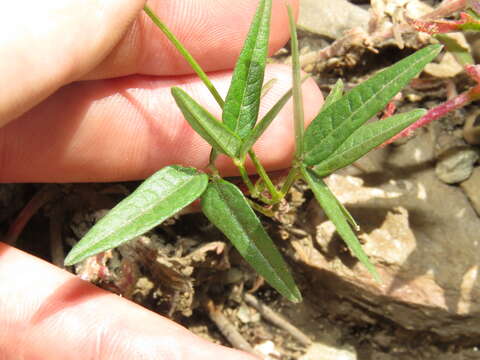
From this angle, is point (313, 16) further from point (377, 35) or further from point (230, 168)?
point (230, 168)

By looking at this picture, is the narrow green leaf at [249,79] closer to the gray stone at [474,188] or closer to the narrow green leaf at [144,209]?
the narrow green leaf at [144,209]

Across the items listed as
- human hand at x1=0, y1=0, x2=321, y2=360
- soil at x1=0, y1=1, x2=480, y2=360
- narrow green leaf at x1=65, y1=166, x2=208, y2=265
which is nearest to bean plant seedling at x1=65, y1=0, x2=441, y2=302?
narrow green leaf at x1=65, y1=166, x2=208, y2=265

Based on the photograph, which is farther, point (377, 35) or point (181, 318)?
point (181, 318)

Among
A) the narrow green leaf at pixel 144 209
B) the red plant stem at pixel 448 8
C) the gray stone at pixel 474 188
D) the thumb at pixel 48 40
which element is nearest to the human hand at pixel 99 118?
the thumb at pixel 48 40

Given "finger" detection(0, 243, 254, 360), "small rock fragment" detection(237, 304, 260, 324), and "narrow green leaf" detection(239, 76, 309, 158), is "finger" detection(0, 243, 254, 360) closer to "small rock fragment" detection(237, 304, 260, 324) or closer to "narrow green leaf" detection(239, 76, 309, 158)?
"narrow green leaf" detection(239, 76, 309, 158)

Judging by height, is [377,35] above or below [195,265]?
above

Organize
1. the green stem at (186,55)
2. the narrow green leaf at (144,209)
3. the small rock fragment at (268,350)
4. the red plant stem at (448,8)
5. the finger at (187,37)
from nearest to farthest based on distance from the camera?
1. the narrow green leaf at (144,209)
2. the green stem at (186,55)
3. the finger at (187,37)
4. the red plant stem at (448,8)
5. the small rock fragment at (268,350)

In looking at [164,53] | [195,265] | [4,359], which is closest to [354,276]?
[195,265]
